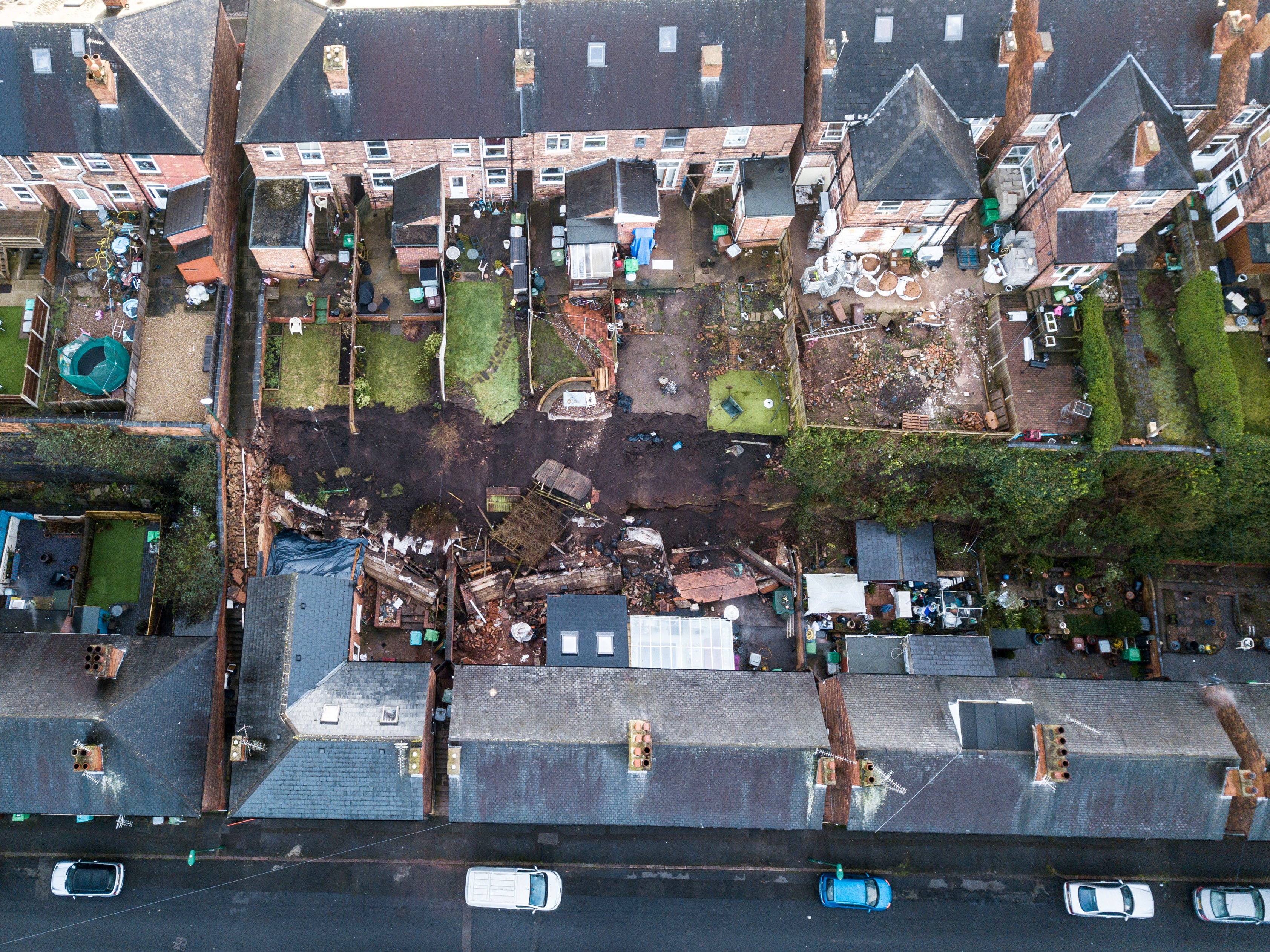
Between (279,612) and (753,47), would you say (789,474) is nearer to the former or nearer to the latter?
(753,47)

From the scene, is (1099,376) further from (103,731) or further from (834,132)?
(103,731)

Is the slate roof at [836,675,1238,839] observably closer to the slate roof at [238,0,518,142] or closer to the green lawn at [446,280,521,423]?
the green lawn at [446,280,521,423]

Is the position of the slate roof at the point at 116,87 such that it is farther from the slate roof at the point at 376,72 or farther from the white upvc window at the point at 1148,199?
the white upvc window at the point at 1148,199

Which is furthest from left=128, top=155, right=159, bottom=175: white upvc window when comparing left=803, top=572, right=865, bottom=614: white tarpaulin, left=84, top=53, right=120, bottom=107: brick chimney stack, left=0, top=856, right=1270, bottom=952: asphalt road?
left=803, top=572, right=865, bottom=614: white tarpaulin

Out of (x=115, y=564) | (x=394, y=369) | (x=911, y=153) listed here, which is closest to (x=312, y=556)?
(x=394, y=369)

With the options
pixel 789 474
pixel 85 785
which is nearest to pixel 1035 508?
pixel 789 474

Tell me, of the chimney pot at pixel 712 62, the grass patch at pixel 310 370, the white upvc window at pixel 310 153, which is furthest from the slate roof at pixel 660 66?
the grass patch at pixel 310 370
